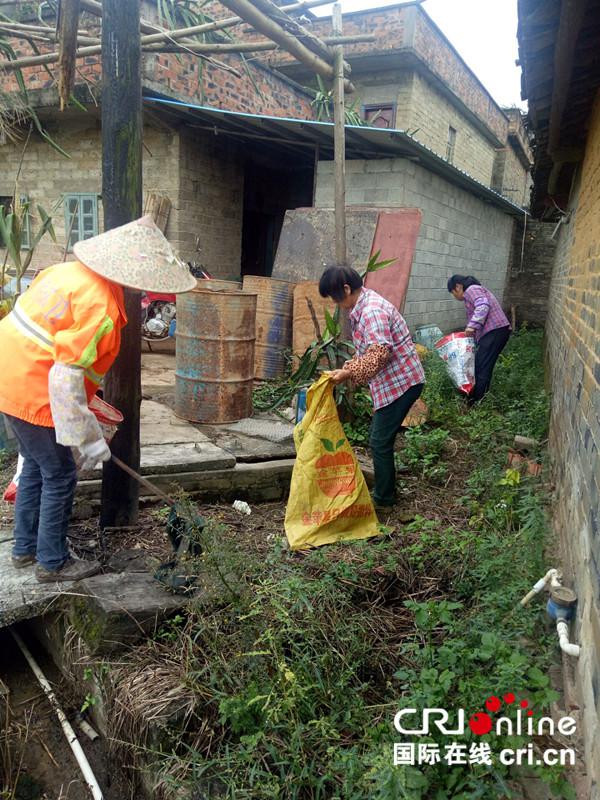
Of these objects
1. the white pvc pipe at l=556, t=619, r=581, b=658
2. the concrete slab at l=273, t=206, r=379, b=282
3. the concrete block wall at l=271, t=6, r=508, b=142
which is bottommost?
the white pvc pipe at l=556, t=619, r=581, b=658

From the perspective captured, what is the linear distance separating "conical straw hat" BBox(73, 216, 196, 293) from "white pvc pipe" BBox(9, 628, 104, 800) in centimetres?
185

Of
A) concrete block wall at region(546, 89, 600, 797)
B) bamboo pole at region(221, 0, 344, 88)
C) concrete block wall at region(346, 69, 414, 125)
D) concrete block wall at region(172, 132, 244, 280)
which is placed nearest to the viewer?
concrete block wall at region(546, 89, 600, 797)

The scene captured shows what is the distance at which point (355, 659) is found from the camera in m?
2.45

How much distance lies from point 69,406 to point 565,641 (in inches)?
83.4

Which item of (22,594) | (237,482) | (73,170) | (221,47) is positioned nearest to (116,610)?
(22,594)

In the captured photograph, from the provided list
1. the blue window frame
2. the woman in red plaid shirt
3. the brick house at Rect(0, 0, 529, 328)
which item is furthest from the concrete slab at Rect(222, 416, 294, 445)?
the blue window frame

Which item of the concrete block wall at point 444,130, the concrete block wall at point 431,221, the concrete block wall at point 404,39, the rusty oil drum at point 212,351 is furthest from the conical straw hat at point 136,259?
the concrete block wall at point 404,39

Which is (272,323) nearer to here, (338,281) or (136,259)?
(338,281)

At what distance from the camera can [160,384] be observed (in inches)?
255

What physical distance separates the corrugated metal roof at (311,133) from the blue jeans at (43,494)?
4.80 meters

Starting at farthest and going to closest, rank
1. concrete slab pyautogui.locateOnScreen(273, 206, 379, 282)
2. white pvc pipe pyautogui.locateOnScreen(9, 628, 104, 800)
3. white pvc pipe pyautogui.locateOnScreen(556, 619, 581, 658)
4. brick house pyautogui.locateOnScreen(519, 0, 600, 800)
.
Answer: concrete slab pyautogui.locateOnScreen(273, 206, 379, 282) < white pvc pipe pyautogui.locateOnScreen(9, 628, 104, 800) < white pvc pipe pyautogui.locateOnScreen(556, 619, 581, 658) < brick house pyautogui.locateOnScreen(519, 0, 600, 800)

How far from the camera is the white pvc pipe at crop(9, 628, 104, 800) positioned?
2275 mm

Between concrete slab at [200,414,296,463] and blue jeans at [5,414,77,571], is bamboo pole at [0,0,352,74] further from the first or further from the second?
blue jeans at [5,414,77,571]

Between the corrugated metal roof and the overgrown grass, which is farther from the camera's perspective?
the corrugated metal roof
